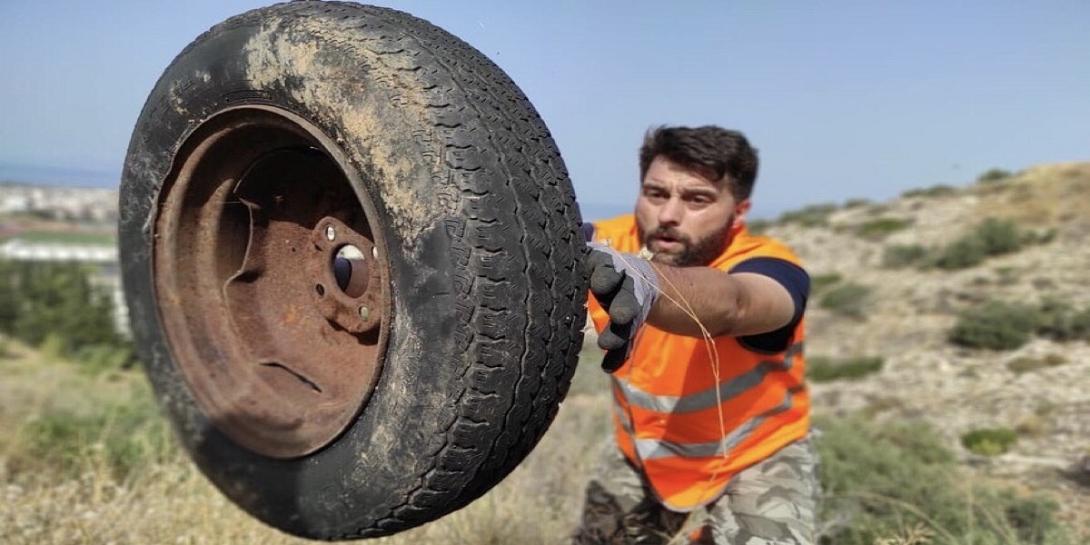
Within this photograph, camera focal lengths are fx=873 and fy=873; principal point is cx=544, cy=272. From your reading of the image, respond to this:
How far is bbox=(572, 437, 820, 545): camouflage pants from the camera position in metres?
3.17

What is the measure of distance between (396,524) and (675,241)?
1.91m

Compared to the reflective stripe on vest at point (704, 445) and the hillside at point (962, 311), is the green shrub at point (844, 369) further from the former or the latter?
the reflective stripe on vest at point (704, 445)

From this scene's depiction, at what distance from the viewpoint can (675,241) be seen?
3568 mm

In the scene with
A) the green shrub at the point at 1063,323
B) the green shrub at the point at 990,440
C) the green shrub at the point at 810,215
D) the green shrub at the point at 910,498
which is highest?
the green shrub at the point at 910,498

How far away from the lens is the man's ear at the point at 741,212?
3780 mm

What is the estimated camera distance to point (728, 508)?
3.36 meters

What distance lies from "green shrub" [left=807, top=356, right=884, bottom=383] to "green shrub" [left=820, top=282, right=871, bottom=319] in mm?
3223

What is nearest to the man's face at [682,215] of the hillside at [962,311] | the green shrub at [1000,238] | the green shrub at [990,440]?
the hillside at [962,311]

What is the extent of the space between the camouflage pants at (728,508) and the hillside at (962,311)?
2.62m

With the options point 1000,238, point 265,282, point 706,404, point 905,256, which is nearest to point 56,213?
point 905,256

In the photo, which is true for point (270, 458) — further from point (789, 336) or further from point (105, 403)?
point (105, 403)

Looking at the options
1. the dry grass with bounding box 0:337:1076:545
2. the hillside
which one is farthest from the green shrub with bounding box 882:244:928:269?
the dry grass with bounding box 0:337:1076:545

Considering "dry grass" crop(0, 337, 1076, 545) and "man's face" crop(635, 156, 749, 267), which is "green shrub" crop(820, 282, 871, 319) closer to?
"dry grass" crop(0, 337, 1076, 545)

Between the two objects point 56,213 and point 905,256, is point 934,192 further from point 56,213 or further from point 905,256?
point 56,213
